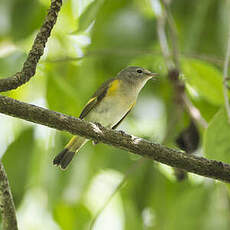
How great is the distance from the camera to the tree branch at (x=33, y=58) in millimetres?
1950

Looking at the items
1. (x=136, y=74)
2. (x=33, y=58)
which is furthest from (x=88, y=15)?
(x=136, y=74)

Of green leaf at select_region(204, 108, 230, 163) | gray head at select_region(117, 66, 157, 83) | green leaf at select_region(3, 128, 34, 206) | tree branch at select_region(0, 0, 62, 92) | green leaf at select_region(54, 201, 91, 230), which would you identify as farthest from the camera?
gray head at select_region(117, 66, 157, 83)

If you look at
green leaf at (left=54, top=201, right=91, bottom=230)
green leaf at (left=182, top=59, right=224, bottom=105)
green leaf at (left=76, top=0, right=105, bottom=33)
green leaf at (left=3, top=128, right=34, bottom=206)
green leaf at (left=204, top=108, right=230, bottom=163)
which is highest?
green leaf at (left=76, top=0, right=105, bottom=33)

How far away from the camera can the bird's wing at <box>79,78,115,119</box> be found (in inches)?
160

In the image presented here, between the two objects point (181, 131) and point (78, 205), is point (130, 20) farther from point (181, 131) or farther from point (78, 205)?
point (78, 205)

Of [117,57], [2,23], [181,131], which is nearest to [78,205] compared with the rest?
[181,131]

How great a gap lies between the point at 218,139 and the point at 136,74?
6.78 ft

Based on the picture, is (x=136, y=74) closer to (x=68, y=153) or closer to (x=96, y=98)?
(x=96, y=98)

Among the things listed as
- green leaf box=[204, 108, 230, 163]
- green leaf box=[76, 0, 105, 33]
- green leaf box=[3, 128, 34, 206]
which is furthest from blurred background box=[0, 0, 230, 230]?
green leaf box=[204, 108, 230, 163]

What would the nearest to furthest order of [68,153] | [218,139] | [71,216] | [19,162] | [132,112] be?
[218,139] → [19,162] → [71,216] → [68,153] → [132,112]

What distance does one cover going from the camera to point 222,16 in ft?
11.3

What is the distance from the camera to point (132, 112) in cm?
418

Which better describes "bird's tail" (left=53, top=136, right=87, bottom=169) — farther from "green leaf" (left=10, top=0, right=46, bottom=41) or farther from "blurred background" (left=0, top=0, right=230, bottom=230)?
"green leaf" (left=10, top=0, right=46, bottom=41)

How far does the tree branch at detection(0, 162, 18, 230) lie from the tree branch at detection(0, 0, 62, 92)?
38 cm
